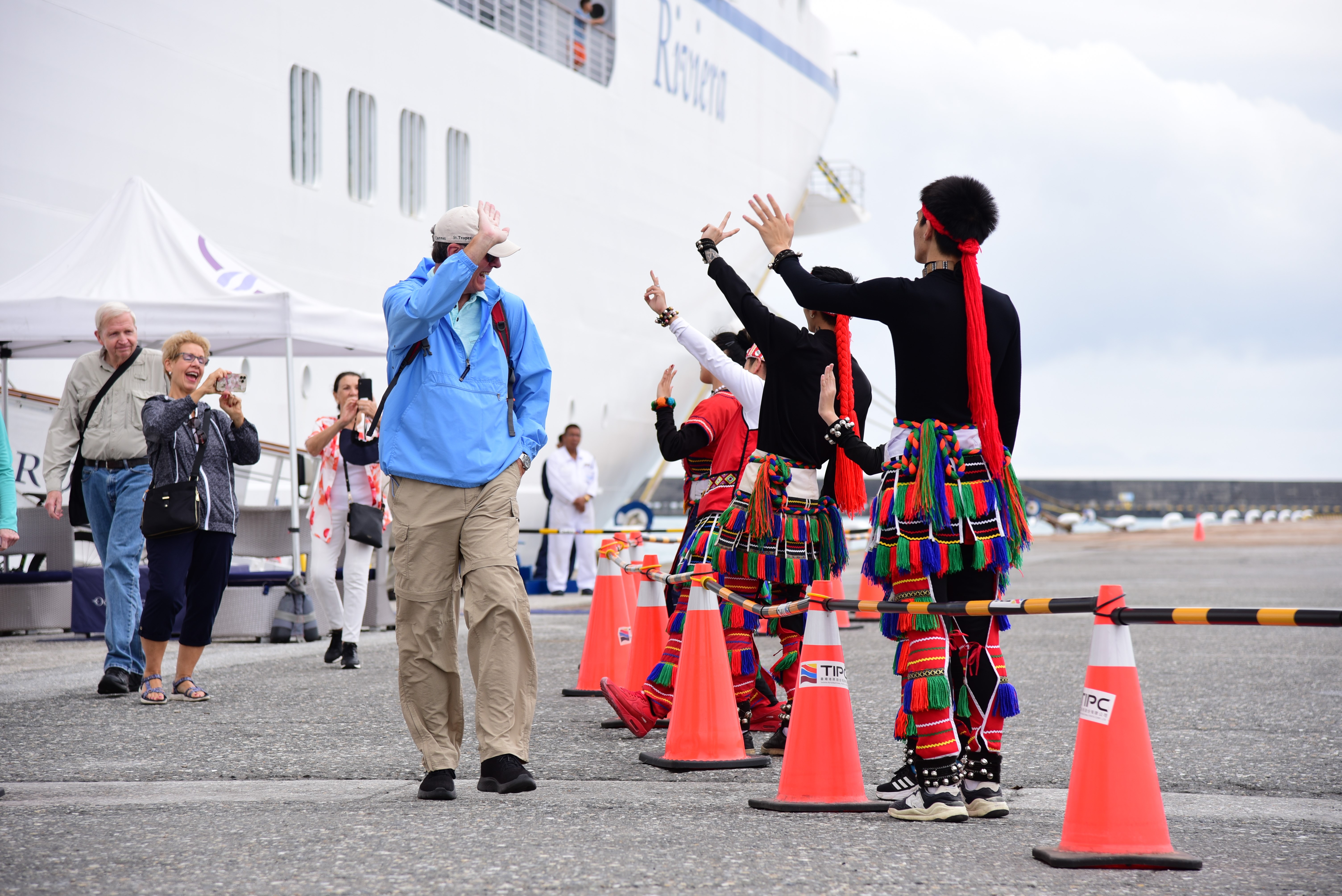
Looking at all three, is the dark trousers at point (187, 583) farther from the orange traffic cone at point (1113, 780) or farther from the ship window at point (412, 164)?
the ship window at point (412, 164)

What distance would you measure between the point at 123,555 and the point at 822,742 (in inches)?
157

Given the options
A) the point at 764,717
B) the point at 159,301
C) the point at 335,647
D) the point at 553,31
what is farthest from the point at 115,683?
the point at 553,31

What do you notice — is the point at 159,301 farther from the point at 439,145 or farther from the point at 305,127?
the point at 439,145

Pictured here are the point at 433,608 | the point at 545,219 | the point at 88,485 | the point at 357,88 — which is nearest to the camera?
the point at 433,608

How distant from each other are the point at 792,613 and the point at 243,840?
176cm

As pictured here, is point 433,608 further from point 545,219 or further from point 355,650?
point 545,219

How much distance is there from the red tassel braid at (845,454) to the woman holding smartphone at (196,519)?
2.89 meters

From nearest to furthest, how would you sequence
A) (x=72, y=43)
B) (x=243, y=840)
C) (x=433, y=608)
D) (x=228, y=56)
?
1. (x=243, y=840)
2. (x=433, y=608)
3. (x=72, y=43)
4. (x=228, y=56)

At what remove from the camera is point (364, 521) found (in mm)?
7773

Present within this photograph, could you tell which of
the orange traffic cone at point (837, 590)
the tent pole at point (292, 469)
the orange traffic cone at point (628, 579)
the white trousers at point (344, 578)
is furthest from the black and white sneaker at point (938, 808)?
the tent pole at point (292, 469)

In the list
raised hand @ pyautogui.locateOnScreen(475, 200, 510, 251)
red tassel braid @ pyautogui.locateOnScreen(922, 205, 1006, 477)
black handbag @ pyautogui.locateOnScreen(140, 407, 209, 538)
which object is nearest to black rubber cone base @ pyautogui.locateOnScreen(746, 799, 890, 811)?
red tassel braid @ pyautogui.locateOnScreen(922, 205, 1006, 477)

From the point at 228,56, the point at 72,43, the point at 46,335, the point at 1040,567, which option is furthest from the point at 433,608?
the point at 1040,567

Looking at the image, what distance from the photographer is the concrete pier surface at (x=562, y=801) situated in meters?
3.07

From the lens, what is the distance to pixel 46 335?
29.5ft
